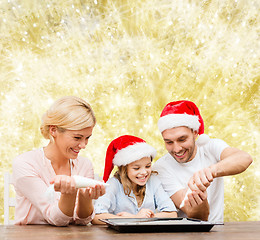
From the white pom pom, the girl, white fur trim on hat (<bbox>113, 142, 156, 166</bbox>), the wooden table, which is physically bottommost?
the wooden table

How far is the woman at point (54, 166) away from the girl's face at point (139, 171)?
0.70ft

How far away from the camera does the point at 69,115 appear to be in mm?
1608

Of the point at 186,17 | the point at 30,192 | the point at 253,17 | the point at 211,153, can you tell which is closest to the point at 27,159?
the point at 30,192

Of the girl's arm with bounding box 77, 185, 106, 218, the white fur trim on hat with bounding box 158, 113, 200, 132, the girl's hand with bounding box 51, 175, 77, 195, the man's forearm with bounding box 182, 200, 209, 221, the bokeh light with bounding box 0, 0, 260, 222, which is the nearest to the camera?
the girl's hand with bounding box 51, 175, 77, 195

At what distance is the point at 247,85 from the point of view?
3416mm

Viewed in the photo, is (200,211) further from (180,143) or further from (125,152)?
(125,152)

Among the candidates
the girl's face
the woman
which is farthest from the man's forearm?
the woman

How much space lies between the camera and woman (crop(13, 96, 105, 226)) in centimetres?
148

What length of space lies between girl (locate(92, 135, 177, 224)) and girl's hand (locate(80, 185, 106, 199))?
39 cm

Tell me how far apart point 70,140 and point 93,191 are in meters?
0.37

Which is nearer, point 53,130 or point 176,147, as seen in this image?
point 53,130

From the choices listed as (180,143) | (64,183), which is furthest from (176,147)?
(64,183)

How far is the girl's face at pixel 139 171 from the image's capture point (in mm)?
1856

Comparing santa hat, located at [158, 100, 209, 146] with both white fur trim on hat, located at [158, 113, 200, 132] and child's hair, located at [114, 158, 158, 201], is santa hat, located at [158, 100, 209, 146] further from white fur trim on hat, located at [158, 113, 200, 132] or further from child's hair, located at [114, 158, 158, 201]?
child's hair, located at [114, 158, 158, 201]
